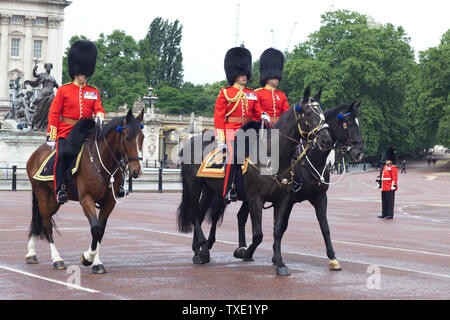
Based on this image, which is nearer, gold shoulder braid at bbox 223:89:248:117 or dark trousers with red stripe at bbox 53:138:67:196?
dark trousers with red stripe at bbox 53:138:67:196

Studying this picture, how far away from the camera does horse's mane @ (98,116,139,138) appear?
9.88 metres

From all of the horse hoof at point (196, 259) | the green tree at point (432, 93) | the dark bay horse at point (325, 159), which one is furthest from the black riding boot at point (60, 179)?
the green tree at point (432, 93)

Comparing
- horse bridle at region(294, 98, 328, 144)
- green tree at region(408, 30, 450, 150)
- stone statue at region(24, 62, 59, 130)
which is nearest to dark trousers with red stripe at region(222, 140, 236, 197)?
horse bridle at region(294, 98, 328, 144)

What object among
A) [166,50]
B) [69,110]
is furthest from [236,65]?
[166,50]

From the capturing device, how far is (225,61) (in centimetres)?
1247

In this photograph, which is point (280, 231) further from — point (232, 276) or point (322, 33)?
point (322, 33)

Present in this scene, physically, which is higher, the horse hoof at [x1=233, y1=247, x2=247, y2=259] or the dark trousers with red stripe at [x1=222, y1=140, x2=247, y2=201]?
the dark trousers with red stripe at [x1=222, y1=140, x2=247, y2=201]

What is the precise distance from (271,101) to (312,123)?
1.58 meters

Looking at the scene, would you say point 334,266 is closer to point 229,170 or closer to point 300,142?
point 300,142

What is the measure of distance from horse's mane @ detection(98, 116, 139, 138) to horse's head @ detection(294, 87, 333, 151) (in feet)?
7.48

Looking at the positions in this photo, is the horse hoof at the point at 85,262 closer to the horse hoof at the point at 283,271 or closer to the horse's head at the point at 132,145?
the horse's head at the point at 132,145

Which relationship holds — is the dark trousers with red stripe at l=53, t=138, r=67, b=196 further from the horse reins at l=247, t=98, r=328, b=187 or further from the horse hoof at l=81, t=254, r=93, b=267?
the horse reins at l=247, t=98, r=328, b=187

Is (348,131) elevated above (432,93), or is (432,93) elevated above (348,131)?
(432,93)

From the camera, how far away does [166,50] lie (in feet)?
404
